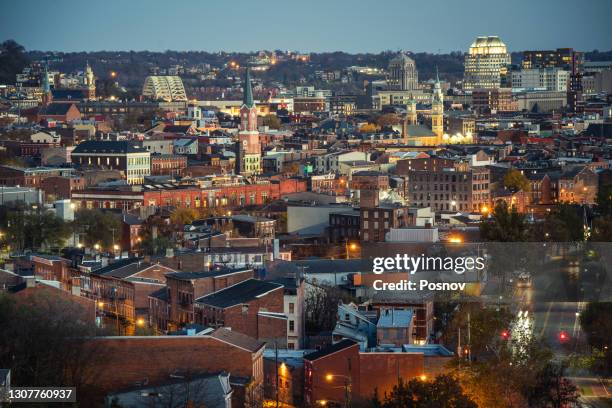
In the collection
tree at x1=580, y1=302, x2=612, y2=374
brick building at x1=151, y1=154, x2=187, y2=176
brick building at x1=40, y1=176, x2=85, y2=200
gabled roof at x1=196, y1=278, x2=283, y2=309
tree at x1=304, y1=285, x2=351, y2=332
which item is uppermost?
gabled roof at x1=196, y1=278, x2=283, y2=309

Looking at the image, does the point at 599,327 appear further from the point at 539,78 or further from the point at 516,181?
the point at 539,78

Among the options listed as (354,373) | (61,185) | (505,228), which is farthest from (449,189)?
(354,373)

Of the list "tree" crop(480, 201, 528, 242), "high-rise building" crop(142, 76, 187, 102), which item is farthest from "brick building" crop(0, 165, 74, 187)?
"high-rise building" crop(142, 76, 187, 102)

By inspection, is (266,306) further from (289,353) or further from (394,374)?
(394,374)

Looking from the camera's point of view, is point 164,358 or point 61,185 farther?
point 61,185

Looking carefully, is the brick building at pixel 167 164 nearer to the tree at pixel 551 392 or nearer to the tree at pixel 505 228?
the tree at pixel 505 228

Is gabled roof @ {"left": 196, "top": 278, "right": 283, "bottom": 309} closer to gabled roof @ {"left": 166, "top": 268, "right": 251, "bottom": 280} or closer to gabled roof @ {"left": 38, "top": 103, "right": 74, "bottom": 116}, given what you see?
gabled roof @ {"left": 166, "top": 268, "right": 251, "bottom": 280}

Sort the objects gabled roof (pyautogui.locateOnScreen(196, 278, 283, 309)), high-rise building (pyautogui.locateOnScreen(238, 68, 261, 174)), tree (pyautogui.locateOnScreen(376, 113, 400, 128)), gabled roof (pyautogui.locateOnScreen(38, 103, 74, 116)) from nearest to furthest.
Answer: gabled roof (pyautogui.locateOnScreen(196, 278, 283, 309)), high-rise building (pyautogui.locateOnScreen(238, 68, 261, 174)), gabled roof (pyautogui.locateOnScreen(38, 103, 74, 116)), tree (pyautogui.locateOnScreen(376, 113, 400, 128))
